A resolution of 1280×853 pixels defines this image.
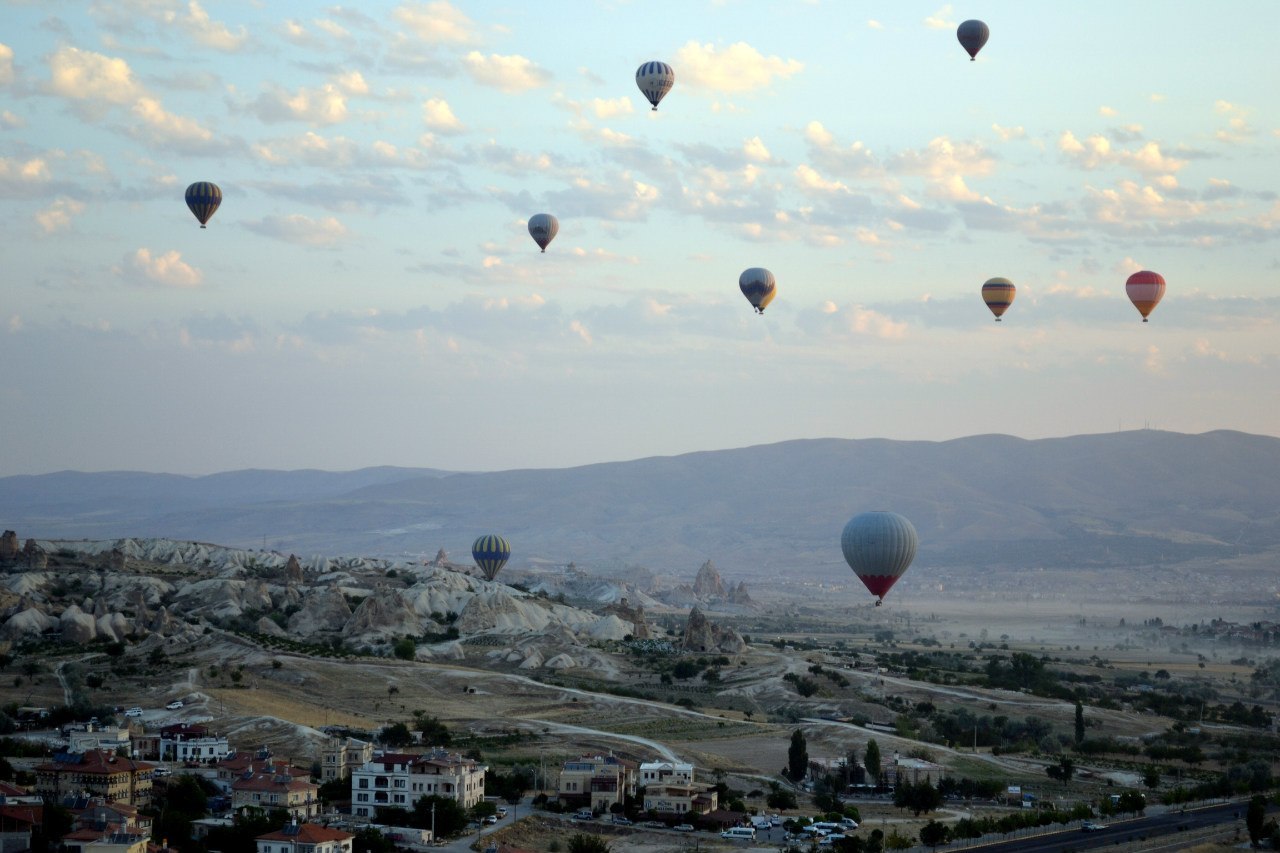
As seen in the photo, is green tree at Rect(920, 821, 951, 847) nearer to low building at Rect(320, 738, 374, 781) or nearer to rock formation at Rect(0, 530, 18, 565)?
low building at Rect(320, 738, 374, 781)

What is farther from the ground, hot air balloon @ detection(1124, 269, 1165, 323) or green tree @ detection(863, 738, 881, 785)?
hot air balloon @ detection(1124, 269, 1165, 323)

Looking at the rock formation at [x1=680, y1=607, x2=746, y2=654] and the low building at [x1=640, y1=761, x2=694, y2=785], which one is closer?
the low building at [x1=640, y1=761, x2=694, y2=785]

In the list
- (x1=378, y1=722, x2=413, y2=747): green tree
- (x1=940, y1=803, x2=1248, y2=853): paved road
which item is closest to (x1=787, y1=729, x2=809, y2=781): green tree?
(x1=940, y1=803, x2=1248, y2=853): paved road

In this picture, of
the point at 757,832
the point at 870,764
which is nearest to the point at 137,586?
the point at 870,764

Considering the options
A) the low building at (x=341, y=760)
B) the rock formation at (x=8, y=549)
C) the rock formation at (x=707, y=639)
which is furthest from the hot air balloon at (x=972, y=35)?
the rock formation at (x=8, y=549)

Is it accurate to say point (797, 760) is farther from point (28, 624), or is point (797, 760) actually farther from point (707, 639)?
point (28, 624)

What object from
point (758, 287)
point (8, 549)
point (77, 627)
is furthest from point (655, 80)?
point (8, 549)

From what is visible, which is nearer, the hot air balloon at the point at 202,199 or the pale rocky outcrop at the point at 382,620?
the hot air balloon at the point at 202,199

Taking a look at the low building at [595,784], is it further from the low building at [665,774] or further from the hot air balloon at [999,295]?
the hot air balloon at [999,295]
